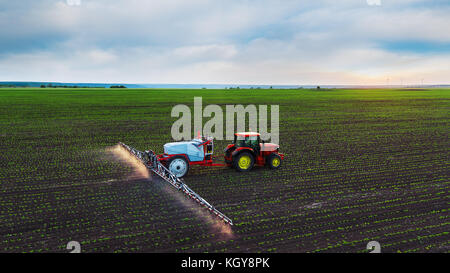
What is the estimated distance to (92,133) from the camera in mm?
27203

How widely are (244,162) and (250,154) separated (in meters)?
0.50

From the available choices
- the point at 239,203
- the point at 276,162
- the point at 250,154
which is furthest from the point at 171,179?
the point at 276,162

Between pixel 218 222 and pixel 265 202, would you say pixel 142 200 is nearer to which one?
pixel 218 222

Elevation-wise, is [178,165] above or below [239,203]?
above

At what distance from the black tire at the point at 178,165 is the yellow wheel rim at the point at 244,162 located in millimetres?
2666

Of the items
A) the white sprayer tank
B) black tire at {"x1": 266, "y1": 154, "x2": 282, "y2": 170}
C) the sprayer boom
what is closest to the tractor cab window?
black tire at {"x1": 266, "y1": 154, "x2": 282, "y2": 170}

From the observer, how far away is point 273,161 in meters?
16.0

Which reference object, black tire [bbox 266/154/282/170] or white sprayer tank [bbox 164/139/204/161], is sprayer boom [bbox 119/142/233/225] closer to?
white sprayer tank [bbox 164/139/204/161]

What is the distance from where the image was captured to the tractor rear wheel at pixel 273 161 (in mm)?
15953

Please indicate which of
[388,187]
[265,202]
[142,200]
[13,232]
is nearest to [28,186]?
[13,232]

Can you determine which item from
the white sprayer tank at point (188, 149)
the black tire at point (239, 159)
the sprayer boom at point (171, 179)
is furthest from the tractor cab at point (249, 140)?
the sprayer boom at point (171, 179)

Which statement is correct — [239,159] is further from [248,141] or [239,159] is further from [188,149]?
[188,149]

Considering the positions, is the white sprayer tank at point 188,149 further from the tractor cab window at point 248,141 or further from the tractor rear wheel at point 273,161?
the tractor rear wheel at point 273,161

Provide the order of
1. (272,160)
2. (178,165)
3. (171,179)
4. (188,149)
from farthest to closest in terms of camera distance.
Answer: (272,160)
(188,149)
(178,165)
(171,179)
